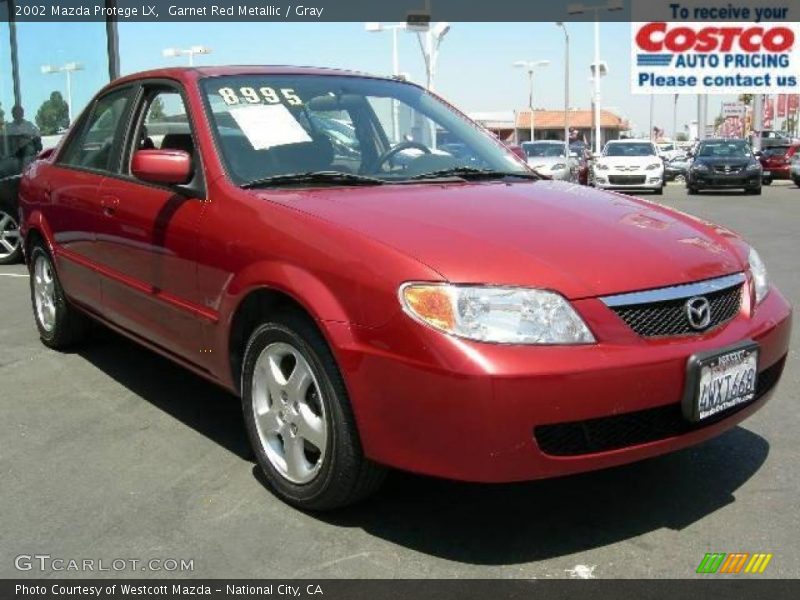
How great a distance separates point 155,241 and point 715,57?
35.3 meters

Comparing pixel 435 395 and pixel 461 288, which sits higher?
pixel 461 288

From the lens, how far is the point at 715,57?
34.9 metres

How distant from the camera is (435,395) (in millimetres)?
2545

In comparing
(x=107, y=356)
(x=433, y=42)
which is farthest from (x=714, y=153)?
(x=107, y=356)

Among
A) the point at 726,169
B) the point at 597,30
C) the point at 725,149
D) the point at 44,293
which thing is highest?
the point at 597,30

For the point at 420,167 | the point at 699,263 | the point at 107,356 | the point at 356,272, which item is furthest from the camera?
the point at 107,356

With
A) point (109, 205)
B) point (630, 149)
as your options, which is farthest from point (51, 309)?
point (630, 149)

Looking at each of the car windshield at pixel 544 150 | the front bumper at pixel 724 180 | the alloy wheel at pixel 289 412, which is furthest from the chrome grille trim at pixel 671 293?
the front bumper at pixel 724 180

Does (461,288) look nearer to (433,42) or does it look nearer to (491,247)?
(491,247)

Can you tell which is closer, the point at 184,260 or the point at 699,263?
the point at 699,263

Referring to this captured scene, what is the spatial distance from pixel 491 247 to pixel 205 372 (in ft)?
4.82

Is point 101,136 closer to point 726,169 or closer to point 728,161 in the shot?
point 726,169

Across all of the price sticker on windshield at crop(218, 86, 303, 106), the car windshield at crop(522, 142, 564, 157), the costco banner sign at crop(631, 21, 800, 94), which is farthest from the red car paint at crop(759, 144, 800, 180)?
the price sticker on windshield at crop(218, 86, 303, 106)
